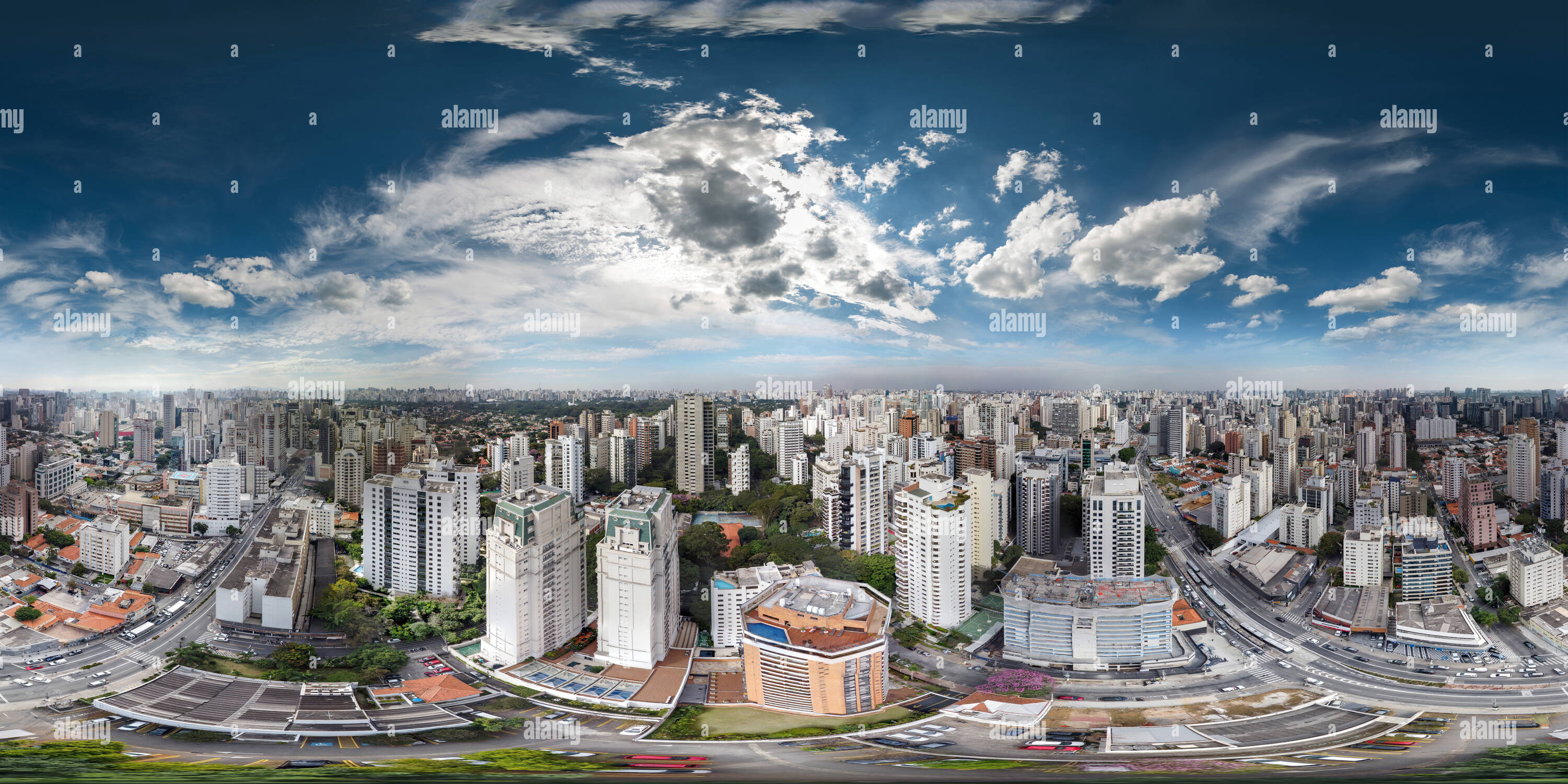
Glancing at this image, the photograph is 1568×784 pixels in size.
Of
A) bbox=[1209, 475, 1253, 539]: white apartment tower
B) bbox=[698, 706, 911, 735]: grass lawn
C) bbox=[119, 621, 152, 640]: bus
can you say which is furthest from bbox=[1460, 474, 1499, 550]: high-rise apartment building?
bbox=[119, 621, 152, 640]: bus

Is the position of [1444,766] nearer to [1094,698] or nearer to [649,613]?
[1094,698]

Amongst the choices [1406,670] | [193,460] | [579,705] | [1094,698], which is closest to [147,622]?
[193,460]

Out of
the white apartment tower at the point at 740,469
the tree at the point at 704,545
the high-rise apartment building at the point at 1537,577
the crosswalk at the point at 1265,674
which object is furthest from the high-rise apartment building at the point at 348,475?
the high-rise apartment building at the point at 1537,577

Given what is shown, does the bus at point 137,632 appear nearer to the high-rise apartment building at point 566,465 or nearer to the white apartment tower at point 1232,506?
the high-rise apartment building at point 566,465

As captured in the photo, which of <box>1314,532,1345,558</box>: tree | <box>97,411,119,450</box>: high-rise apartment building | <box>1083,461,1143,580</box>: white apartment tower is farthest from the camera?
<box>1314,532,1345,558</box>: tree

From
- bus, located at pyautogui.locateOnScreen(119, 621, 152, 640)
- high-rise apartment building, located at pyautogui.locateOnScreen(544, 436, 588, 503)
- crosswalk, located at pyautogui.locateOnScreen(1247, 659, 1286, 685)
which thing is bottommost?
crosswalk, located at pyautogui.locateOnScreen(1247, 659, 1286, 685)

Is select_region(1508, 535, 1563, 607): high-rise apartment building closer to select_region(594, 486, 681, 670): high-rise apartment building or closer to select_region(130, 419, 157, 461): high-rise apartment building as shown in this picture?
select_region(594, 486, 681, 670): high-rise apartment building

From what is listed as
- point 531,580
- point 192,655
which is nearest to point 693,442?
point 531,580
